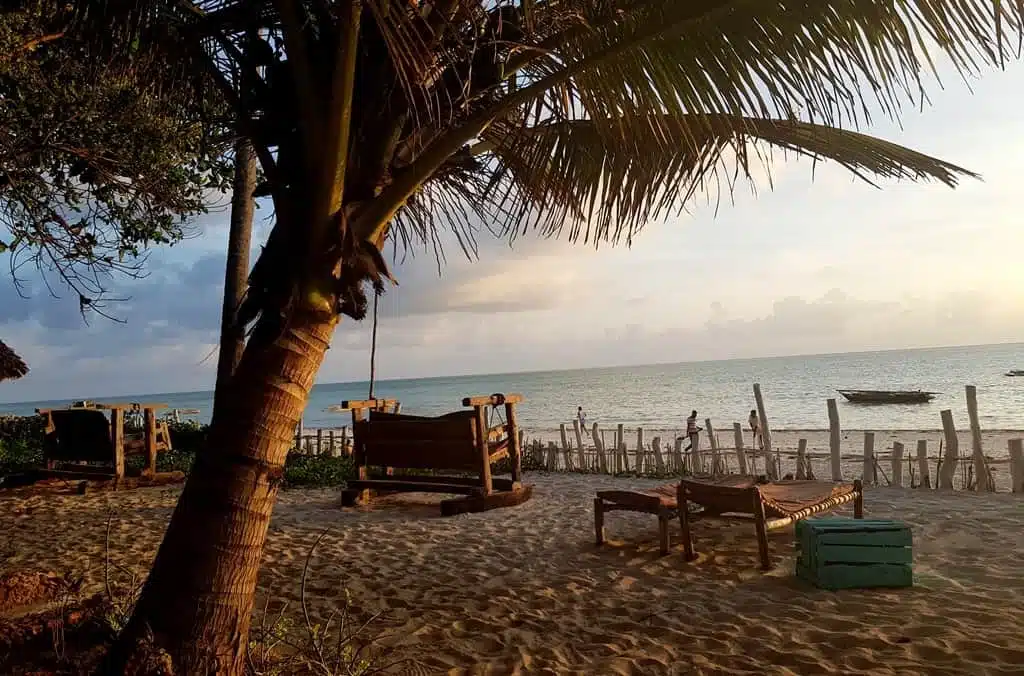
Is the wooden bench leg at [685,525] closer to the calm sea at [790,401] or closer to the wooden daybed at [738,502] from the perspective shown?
the wooden daybed at [738,502]

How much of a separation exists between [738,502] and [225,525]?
10.9ft

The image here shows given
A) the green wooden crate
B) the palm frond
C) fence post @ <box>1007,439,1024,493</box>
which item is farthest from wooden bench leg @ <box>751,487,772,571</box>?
fence post @ <box>1007,439,1024,493</box>

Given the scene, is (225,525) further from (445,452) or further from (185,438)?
(185,438)

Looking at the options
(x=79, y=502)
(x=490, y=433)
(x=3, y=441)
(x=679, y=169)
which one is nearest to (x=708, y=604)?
(x=679, y=169)

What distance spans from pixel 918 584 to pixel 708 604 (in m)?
1.28

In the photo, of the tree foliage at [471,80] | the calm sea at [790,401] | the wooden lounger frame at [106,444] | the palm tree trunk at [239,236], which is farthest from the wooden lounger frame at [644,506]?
the calm sea at [790,401]

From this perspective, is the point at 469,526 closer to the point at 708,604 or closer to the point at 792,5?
the point at 708,604

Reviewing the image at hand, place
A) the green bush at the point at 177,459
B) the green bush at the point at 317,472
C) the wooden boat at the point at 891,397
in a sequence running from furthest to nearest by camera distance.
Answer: the wooden boat at the point at 891,397 < the green bush at the point at 177,459 < the green bush at the point at 317,472

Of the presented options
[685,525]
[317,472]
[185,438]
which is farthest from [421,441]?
[185,438]

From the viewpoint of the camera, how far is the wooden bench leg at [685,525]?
439 centimetres

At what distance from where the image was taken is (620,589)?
3.75m

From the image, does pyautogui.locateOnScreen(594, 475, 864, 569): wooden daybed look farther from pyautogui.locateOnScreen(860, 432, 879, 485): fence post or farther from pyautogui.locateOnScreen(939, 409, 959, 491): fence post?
pyautogui.locateOnScreen(860, 432, 879, 485): fence post

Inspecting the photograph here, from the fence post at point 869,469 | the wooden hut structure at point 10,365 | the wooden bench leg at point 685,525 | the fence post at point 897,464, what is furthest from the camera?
the wooden hut structure at point 10,365

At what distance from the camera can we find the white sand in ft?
9.00
